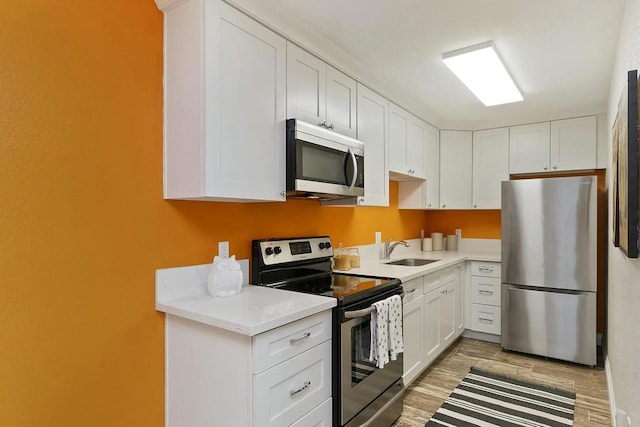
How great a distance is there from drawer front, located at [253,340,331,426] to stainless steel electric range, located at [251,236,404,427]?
8 cm

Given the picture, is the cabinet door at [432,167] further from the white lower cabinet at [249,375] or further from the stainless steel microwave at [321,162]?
the white lower cabinet at [249,375]

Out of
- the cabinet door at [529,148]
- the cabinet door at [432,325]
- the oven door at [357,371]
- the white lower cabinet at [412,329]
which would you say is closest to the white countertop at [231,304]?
the oven door at [357,371]

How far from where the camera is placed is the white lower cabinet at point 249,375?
1.41 m

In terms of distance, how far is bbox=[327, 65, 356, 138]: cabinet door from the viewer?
7.80 feet

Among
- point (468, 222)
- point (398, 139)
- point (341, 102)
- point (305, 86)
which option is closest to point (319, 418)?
point (305, 86)

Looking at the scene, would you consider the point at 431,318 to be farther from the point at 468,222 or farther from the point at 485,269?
the point at 468,222

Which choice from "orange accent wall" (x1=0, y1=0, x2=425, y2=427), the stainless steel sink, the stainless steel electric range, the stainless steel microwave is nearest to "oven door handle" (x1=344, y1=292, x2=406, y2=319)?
the stainless steel electric range

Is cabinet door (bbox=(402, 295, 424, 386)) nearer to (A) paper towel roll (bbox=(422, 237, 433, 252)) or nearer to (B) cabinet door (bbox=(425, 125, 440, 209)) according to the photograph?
(B) cabinet door (bbox=(425, 125, 440, 209))

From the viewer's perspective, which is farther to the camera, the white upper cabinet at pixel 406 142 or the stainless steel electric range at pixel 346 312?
the white upper cabinet at pixel 406 142

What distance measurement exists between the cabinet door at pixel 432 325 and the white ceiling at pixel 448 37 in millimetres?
1752

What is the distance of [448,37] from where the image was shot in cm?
221

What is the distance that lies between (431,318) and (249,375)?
211cm

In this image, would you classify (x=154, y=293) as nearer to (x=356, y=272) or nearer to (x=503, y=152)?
(x=356, y=272)

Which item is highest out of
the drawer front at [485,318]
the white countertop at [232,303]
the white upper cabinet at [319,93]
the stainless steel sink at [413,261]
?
the white upper cabinet at [319,93]
